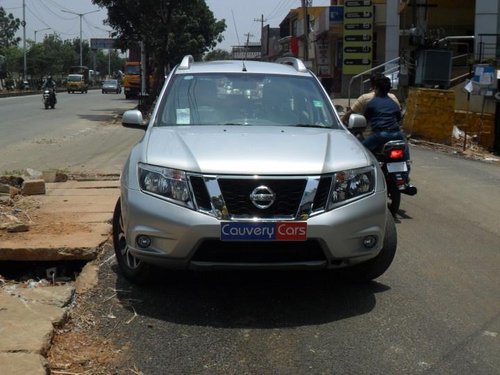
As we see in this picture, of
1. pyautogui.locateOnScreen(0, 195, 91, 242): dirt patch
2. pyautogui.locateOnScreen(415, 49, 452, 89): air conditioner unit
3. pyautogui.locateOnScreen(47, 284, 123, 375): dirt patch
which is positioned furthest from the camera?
pyautogui.locateOnScreen(415, 49, 452, 89): air conditioner unit

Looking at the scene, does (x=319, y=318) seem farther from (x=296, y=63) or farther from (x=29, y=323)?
(x=296, y=63)

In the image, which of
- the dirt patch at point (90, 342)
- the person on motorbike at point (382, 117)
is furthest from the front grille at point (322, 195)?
the person on motorbike at point (382, 117)

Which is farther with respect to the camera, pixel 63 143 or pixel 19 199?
pixel 63 143

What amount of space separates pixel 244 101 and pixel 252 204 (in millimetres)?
1813

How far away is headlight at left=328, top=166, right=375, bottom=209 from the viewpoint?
4230 millimetres

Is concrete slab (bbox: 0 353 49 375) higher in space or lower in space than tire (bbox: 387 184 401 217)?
lower

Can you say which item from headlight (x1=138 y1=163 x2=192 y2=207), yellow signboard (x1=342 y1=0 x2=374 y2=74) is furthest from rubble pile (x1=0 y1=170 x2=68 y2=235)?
yellow signboard (x1=342 y1=0 x2=374 y2=74)

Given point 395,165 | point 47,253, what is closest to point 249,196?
point 47,253

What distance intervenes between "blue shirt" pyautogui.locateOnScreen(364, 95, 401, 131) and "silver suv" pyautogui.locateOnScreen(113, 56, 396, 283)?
2.97 metres

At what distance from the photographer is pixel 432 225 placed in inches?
293

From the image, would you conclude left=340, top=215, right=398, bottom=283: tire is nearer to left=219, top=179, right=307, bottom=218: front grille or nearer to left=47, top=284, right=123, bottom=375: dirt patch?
left=219, top=179, right=307, bottom=218: front grille

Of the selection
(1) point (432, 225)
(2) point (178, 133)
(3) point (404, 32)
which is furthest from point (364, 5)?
(2) point (178, 133)

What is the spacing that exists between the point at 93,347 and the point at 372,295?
2181 millimetres

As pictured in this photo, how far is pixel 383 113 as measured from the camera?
770cm
